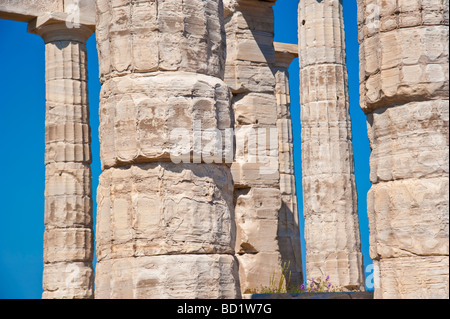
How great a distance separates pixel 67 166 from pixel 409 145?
432 inches

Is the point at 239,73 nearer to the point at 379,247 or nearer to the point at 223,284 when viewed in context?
the point at 379,247

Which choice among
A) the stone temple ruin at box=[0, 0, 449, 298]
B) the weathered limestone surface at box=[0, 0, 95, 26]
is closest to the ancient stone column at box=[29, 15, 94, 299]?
the weathered limestone surface at box=[0, 0, 95, 26]

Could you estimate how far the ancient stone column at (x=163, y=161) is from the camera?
7746mm

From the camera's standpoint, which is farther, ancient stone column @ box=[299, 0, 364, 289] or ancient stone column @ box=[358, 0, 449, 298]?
ancient stone column @ box=[299, 0, 364, 289]

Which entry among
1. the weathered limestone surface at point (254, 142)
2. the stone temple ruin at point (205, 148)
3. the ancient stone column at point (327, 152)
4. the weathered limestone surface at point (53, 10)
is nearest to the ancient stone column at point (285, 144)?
the ancient stone column at point (327, 152)

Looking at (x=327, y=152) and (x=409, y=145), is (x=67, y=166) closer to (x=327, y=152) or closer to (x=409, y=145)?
(x=327, y=152)

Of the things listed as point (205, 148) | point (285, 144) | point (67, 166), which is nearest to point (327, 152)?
point (285, 144)

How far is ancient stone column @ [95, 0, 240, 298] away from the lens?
7.75 metres

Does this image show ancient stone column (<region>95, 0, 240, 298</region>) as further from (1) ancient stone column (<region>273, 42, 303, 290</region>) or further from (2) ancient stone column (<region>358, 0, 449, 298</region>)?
(1) ancient stone column (<region>273, 42, 303, 290</region>)

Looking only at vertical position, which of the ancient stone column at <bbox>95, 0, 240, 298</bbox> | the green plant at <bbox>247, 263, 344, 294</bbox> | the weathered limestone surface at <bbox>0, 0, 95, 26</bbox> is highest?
the weathered limestone surface at <bbox>0, 0, 95, 26</bbox>

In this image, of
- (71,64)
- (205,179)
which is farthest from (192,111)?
(71,64)

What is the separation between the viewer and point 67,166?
60.4 feet

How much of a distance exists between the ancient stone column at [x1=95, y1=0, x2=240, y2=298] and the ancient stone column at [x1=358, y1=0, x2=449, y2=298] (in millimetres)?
1833

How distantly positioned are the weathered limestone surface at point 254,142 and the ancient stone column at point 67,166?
4.84m
